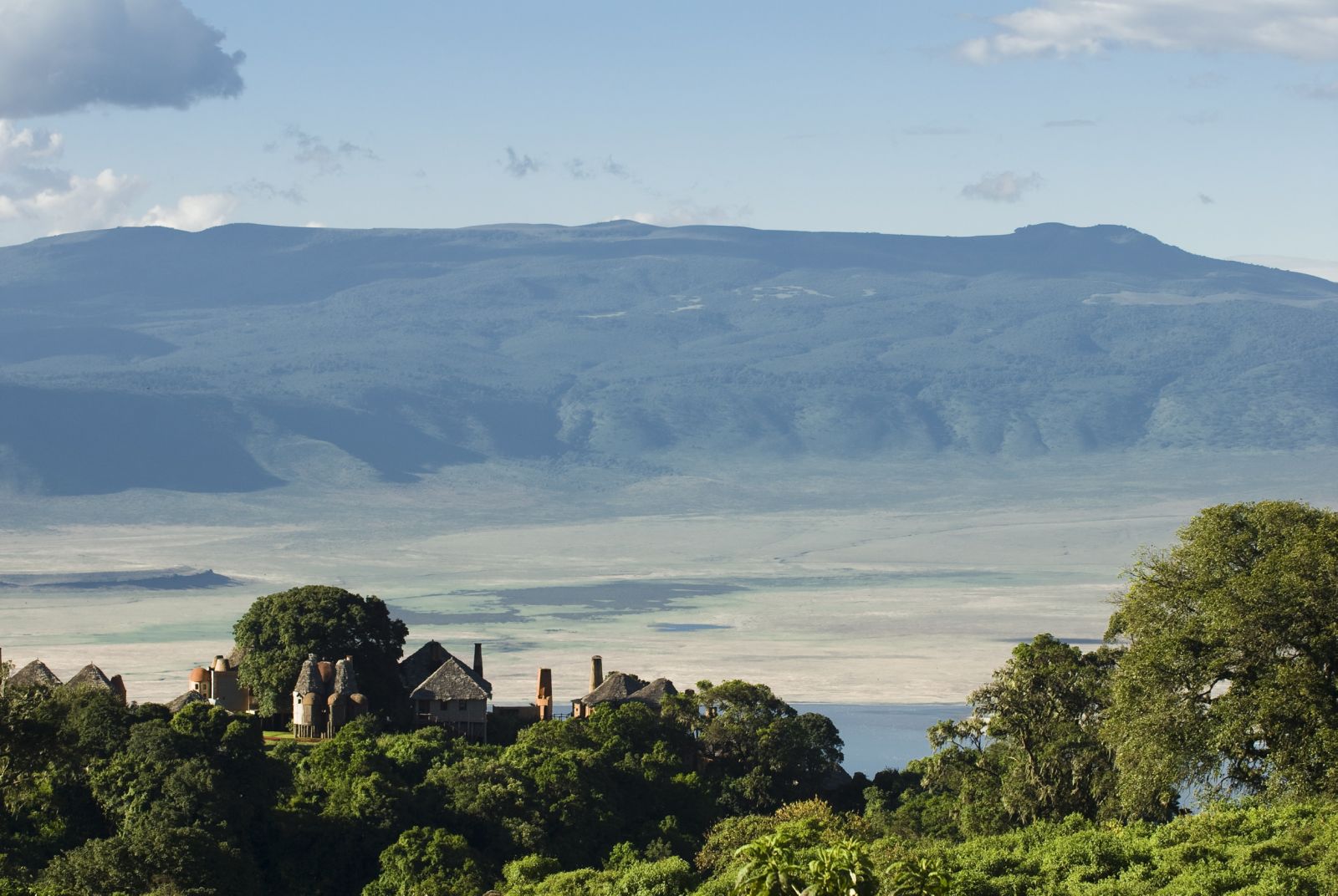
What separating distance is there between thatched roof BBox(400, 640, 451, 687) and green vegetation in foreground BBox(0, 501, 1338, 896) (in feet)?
10.6

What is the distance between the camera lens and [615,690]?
259 ft

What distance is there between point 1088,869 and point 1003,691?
12.6 metres

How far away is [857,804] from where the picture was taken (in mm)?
69750

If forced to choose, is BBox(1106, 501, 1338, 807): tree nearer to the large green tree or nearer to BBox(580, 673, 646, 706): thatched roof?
the large green tree

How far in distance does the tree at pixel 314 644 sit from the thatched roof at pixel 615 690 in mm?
6775

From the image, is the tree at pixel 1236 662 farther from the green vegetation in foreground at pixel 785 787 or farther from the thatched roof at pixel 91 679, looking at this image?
the thatched roof at pixel 91 679

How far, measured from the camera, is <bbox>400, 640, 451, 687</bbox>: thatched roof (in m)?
77.3

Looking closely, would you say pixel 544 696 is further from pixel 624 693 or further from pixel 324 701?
pixel 324 701

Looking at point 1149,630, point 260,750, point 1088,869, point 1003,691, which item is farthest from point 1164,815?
point 260,750

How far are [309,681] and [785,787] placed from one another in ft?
49.9

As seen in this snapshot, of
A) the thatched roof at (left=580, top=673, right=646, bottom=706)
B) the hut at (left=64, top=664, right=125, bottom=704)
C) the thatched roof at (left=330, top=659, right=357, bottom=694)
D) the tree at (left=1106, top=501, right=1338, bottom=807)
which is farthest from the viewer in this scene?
the thatched roof at (left=580, top=673, right=646, bottom=706)

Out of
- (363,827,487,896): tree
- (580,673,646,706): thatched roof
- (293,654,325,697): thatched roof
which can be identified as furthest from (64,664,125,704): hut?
(580,673,646,706): thatched roof

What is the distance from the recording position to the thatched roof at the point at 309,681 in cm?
7225

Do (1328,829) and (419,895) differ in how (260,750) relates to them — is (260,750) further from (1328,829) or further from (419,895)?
(1328,829)
